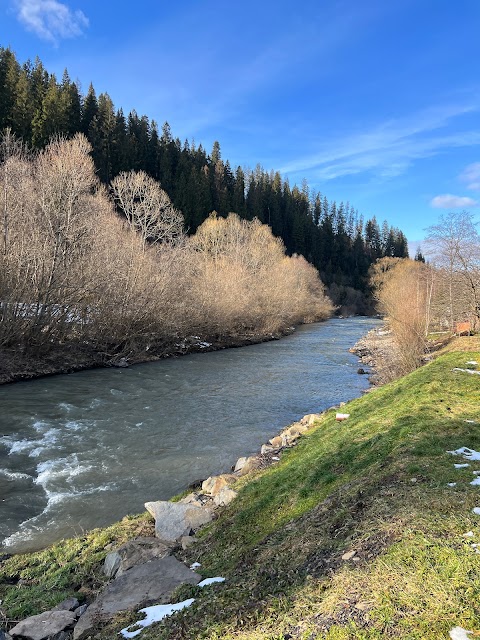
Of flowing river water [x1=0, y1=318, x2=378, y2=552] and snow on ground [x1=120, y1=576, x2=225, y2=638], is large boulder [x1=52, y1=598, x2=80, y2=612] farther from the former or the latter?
flowing river water [x1=0, y1=318, x2=378, y2=552]

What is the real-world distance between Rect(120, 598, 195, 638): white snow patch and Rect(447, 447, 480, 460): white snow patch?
4197 millimetres

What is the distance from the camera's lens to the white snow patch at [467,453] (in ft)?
19.2

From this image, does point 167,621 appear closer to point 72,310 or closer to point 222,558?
point 222,558

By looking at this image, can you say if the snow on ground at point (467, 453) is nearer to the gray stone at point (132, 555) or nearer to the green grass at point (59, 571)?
the gray stone at point (132, 555)

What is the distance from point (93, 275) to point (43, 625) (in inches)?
882

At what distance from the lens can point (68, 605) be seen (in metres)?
4.84

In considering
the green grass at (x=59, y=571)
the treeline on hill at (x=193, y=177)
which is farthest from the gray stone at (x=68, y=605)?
the treeline on hill at (x=193, y=177)

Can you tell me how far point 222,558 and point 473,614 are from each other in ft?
9.63

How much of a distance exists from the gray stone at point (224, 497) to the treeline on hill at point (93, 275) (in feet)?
57.0

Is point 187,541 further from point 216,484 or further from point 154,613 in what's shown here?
point 216,484

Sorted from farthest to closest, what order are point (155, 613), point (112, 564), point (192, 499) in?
point (192, 499) → point (112, 564) → point (155, 613)

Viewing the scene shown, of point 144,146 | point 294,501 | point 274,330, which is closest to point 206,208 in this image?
point 144,146

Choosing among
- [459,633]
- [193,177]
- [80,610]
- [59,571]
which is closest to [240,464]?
[59,571]

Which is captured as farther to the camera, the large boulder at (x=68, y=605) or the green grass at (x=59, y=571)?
the green grass at (x=59, y=571)
